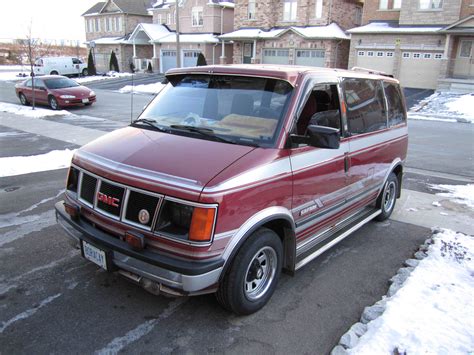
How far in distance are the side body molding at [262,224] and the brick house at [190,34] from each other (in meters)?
37.3

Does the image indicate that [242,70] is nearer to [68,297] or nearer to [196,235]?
[196,235]

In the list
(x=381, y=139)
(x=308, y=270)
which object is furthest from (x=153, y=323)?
(x=381, y=139)

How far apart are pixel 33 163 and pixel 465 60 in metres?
29.0

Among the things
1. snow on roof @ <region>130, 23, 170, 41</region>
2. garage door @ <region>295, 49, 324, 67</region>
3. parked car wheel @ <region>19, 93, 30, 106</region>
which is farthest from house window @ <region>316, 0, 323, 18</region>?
parked car wheel @ <region>19, 93, 30, 106</region>

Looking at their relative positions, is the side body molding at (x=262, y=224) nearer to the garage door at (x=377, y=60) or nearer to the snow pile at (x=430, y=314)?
the snow pile at (x=430, y=314)

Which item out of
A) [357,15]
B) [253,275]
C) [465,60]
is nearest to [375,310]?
[253,275]

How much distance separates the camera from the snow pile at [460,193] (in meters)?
6.80

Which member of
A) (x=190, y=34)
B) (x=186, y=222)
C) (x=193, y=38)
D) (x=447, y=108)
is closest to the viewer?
(x=186, y=222)

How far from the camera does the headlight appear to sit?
9.25 ft

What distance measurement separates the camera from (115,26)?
162 ft

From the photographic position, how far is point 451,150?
11664 millimetres

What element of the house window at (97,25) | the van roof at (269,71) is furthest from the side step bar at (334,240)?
the house window at (97,25)

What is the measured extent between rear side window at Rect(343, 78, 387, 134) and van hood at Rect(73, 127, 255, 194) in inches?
65.8

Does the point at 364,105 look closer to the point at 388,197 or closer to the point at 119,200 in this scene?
the point at 388,197
